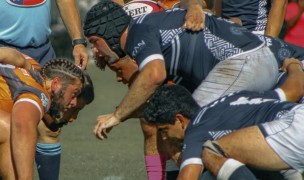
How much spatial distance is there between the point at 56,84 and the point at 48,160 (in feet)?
2.93

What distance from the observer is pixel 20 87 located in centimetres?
695

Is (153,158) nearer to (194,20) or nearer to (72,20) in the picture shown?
(194,20)

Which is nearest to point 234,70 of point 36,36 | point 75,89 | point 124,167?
point 75,89

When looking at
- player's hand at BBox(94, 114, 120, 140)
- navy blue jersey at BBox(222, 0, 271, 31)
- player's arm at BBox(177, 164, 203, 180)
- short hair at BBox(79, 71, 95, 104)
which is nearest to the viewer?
player's arm at BBox(177, 164, 203, 180)

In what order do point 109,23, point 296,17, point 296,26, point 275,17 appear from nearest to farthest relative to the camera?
point 109,23 < point 275,17 < point 296,26 < point 296,17

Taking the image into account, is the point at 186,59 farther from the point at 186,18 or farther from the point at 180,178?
the point at 180,178

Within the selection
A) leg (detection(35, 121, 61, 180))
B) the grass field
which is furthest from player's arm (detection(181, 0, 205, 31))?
the grass field

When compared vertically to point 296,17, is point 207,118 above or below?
above

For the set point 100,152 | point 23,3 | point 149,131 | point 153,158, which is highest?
point 23,3

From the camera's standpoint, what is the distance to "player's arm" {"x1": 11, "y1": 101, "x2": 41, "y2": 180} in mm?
6613

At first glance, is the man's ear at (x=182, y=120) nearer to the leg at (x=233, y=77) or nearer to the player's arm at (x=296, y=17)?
the leg at (x=233, y=77)

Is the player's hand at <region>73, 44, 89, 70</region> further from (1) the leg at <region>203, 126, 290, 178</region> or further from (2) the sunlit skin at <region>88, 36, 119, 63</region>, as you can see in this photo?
(1) the leg at <region>203, 126, 290, 178</region>

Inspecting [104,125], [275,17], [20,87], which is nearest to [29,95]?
[20,87]

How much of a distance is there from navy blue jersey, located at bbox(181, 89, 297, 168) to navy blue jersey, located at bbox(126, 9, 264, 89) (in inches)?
18.7
